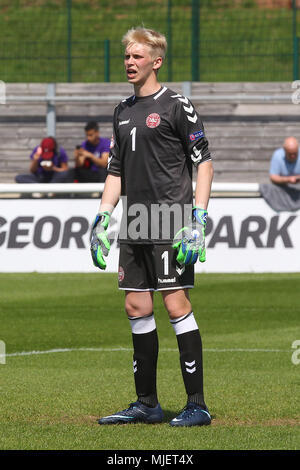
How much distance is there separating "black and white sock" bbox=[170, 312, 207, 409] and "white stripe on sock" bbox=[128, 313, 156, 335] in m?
0.17

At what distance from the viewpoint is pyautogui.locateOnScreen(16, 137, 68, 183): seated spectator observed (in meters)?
18.9

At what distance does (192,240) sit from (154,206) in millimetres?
335

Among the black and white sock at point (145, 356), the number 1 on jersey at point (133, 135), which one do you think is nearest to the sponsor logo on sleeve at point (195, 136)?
the number 1 on jersey at point (133, 135)

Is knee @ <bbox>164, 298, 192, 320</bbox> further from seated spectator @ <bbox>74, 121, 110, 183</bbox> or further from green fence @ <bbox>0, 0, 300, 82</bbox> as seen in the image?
green fence @ <bbox>0, 0, 300, 82</bbox>

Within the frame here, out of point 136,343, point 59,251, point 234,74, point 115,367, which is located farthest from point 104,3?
point 136,343

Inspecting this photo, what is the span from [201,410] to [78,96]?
18325 mm

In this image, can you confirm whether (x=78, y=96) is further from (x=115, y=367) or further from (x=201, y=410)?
(x=201, y=410)

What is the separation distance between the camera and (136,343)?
6.25 metres

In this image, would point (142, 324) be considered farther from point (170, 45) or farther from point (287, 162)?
point (170, 45)

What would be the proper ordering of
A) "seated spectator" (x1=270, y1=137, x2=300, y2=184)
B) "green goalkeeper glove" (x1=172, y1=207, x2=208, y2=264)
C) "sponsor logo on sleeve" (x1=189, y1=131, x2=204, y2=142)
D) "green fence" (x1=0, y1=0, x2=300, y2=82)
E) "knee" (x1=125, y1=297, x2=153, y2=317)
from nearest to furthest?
"green goalkeeper glove" (x1=172, y1=207, x2=208, y2=264) → "sponsor logo on sleeve" (x1=189, y1=131, x2=204, y2=142) → "knee" (x1=125, y1=297, x2=153, y2=317) → "seated spectator" (x1=270, y1=137, x2=300, y2=184) → "green fence" (x1=0, y1=0, x2=300, y2=82)

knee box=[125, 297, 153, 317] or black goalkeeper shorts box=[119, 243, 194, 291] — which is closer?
black goalkeeper shorts box=[119, 243, 194, 291]

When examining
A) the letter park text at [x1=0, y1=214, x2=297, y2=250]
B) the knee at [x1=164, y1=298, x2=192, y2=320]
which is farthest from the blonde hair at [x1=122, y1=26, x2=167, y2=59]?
the letter park text at [x1=0, y1=214, x2=297, y2=250]

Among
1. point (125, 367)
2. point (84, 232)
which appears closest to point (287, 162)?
point (84, 232)

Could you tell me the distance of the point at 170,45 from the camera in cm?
2406
